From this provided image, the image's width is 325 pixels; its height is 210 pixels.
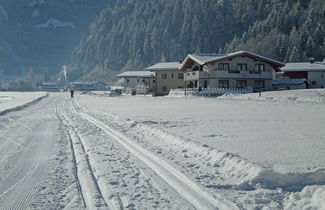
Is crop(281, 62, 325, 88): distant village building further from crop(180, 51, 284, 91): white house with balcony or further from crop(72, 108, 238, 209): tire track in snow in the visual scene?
crop(72, 108, 238, 209): tire track in snow

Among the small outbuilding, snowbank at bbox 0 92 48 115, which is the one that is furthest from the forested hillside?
snowbank at bbox 0 92 48 115

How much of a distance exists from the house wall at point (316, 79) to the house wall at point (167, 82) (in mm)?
24644

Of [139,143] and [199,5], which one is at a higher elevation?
[199,5]

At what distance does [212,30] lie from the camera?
152m

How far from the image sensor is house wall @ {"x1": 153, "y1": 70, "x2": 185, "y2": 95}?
7400 centimetres

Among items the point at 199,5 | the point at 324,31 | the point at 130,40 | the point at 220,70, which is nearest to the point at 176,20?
the point at 199,5

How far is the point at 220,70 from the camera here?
58812mm

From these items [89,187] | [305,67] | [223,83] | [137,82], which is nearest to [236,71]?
[223,83]

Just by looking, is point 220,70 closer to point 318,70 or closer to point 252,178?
point 318,70

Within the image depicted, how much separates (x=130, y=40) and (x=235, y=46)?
68.2 m

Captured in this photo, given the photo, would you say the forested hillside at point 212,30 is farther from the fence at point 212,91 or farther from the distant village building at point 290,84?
the fence at point 212,91

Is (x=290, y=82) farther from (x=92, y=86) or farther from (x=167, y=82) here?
(x=92, y=86)

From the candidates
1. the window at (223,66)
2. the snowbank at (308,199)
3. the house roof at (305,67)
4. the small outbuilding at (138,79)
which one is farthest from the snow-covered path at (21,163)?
the small outbuilding at (138,79)

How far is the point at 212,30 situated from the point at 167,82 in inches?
3289
